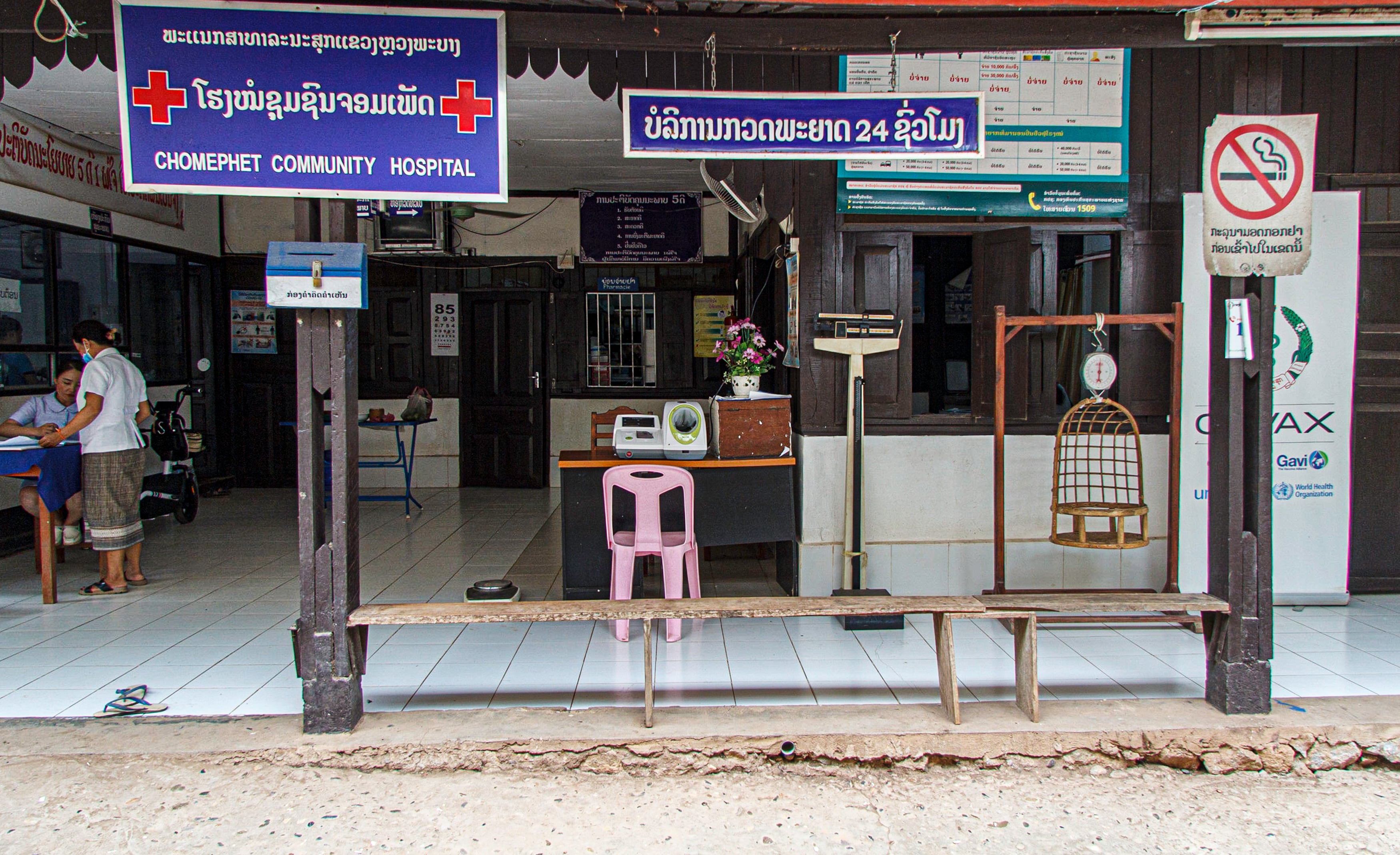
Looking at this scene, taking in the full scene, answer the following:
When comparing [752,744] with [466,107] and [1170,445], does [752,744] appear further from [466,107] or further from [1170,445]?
[1170,445]

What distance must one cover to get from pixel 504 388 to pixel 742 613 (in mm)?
6376

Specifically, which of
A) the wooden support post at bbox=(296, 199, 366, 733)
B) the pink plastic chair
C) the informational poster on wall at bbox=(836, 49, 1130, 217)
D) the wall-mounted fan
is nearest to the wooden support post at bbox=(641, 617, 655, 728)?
the pink plastic chair

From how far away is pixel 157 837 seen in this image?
2826mm

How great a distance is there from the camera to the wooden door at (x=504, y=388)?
9289mm

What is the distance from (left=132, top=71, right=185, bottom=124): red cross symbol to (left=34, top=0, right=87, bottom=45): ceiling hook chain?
35cm

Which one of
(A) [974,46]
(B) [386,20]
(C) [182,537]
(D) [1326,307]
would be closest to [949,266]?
(D) [1326,307]

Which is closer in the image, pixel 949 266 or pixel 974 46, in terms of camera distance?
pixel 974 46

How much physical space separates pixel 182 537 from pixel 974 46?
669 cm

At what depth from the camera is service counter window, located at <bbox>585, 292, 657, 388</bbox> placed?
9180mm

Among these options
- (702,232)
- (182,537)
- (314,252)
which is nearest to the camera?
(314,252)

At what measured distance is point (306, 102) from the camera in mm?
3301

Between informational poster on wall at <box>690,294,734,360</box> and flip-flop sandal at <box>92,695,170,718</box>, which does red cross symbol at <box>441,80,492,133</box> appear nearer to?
flip-flop sandal at <box>92,695,170,718</box>

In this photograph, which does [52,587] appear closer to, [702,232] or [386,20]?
[386,20]

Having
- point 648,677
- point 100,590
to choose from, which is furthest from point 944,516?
point 100,590
